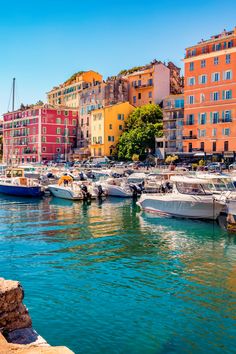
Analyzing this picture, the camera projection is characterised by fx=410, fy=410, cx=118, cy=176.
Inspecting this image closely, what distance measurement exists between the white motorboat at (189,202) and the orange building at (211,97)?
101 feet

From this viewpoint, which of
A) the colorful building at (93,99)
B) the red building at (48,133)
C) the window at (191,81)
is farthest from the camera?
the red building at (48,133)

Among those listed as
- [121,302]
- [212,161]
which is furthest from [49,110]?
[121,302]

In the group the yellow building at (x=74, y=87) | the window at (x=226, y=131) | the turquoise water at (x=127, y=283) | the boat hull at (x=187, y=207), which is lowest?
the turquoise water at (x=127, y=283)

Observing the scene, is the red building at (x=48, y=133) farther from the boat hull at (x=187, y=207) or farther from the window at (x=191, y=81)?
the boat hull at (x=187, y=207)

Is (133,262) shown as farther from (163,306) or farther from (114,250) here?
Answer: (163,306)

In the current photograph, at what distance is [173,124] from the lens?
223 ft

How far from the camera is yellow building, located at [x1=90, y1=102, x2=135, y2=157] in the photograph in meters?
77.5

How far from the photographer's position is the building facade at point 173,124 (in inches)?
2634

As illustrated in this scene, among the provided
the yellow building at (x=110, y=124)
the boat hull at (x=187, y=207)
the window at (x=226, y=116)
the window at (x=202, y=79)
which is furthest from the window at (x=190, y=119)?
the boat hull at (x=187, y=207)

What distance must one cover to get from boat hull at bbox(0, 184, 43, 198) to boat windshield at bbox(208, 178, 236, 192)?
18.6 m

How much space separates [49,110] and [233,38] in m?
46.4

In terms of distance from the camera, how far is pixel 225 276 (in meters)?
13.6

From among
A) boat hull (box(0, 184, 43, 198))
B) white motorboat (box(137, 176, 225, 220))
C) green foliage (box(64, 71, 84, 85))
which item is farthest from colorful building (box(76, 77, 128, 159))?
white motorboat (box(137, 176, 225, 220))

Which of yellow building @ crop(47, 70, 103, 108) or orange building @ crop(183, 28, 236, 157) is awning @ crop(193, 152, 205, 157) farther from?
yellow building @ crop(47, 70, 103, 108)
